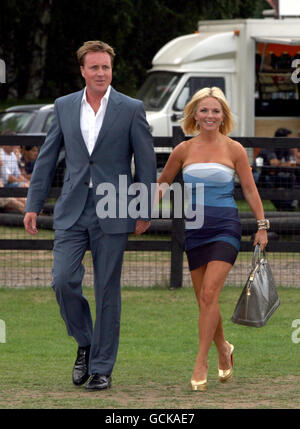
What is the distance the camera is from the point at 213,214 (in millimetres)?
6820

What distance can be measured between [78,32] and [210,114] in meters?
26.6

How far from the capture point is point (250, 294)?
6820mm

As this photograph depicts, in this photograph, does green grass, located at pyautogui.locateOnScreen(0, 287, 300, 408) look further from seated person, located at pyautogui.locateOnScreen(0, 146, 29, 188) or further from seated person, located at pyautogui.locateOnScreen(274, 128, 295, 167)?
seated person, located at pyautogui.locateOnScreen(274, 128, 295, 167)

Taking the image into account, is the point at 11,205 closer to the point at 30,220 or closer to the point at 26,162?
the point at 26,162

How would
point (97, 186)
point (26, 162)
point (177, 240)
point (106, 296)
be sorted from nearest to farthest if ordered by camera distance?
1. point (97, 186)
2. point (106, 296)
3. point (177, 240)
4. point (26, 162)

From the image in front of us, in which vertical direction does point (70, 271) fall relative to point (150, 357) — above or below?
above

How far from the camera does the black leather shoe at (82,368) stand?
6.86 metres

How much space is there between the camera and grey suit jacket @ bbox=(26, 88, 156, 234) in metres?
6.69

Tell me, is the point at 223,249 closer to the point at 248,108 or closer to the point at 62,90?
the point at 248,108

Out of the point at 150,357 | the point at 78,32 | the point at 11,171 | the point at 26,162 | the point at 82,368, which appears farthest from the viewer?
the point at 78,32

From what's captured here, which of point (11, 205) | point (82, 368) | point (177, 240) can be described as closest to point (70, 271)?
point (82, 368)

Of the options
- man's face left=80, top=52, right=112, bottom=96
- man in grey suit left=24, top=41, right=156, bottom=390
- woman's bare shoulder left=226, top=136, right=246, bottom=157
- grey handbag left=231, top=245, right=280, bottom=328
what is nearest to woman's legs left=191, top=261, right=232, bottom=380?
grey handbag left=231, top=245, right=280, bottom=328

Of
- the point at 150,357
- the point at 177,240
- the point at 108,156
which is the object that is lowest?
the point at 150,357

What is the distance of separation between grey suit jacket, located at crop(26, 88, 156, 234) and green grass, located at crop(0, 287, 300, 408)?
971 mm
